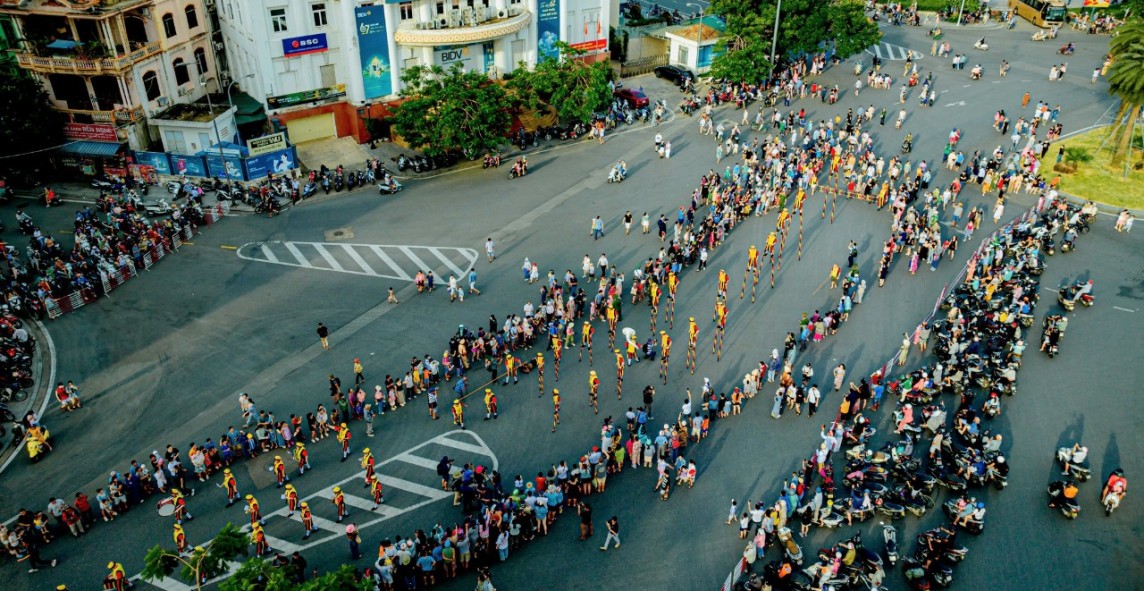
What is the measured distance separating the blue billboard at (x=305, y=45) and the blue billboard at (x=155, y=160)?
1009 cm

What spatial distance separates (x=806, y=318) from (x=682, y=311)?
567 cm

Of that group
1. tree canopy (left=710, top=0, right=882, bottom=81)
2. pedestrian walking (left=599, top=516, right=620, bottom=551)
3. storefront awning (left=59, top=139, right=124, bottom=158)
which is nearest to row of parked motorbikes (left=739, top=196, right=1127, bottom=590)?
pedestrian walking (left=599, top=516, right=620, bottom=551)

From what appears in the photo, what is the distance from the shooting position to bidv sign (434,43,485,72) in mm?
57394

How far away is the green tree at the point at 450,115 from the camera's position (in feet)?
167

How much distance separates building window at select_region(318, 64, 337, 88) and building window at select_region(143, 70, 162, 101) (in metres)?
10.3

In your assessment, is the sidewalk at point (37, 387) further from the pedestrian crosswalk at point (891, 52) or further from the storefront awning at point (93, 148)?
the pedestrian crosswalk at point (891, 52)

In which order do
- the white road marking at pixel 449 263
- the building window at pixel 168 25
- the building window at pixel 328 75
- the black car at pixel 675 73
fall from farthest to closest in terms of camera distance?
the black car at pixel 675 73 < the building window at pixel 328 75 < the building window at pixel 168 25 < the white road marking at pixel 449 263

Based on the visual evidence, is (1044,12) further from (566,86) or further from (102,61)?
(102,61)

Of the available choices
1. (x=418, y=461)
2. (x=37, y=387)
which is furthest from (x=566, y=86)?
(x=37, y=387)

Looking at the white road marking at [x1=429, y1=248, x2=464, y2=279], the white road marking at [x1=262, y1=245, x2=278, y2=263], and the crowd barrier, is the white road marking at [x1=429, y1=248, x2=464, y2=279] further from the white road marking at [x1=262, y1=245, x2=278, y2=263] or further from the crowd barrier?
the crowd barrier

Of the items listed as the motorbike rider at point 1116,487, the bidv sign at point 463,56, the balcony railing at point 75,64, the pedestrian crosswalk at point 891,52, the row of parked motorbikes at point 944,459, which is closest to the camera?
the row of parked motorbikes at point 944,459

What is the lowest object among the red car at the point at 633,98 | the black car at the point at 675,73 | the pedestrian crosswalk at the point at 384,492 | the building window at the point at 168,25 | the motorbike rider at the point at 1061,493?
the pedestrian crosswalk at the point at 384,492

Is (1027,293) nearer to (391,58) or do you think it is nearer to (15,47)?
(391,58)

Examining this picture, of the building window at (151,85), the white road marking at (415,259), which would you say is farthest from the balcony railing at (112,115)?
the white road marking at (415,259)
